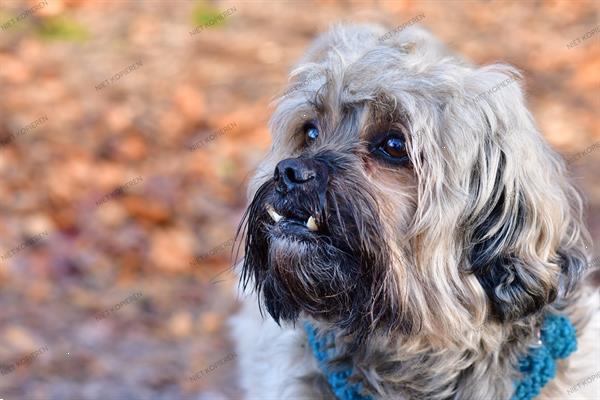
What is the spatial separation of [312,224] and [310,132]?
0.59 metres

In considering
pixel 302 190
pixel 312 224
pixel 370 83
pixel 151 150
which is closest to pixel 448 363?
pixel 312 224

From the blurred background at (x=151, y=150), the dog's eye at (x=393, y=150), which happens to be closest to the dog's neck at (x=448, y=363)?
the dog's eye at (x=393, y=150)

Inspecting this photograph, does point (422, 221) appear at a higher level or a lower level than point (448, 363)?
higher

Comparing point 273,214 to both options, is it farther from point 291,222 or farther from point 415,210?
point 415,210

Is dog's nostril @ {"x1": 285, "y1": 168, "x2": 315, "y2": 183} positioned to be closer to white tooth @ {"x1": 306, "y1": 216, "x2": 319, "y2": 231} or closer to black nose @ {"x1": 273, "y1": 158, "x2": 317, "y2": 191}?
black nose @ {"x1": 273, "y1": 158, "x2": 317, "y2": 191}

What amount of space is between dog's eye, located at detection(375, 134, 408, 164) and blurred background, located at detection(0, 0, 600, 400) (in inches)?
46.7

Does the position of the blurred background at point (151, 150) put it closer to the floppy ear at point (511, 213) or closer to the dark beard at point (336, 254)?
the floppy ear at point (511, 213)

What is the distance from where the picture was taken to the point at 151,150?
28.1ft

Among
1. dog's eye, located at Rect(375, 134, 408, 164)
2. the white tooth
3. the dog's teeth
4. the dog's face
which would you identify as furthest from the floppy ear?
the dog's teeth

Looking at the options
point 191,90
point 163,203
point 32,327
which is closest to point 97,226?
point 163,203

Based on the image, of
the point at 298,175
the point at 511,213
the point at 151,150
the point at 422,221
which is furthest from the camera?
the point at 151,150

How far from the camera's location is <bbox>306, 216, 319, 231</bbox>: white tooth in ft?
11.5

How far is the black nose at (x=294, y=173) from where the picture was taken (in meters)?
3.48

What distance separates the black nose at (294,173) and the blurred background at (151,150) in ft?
5.11
